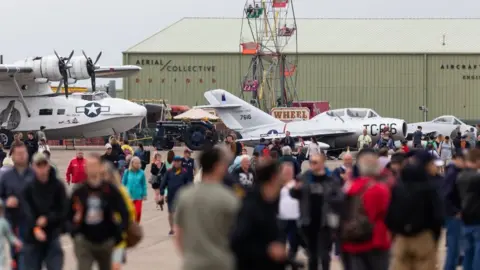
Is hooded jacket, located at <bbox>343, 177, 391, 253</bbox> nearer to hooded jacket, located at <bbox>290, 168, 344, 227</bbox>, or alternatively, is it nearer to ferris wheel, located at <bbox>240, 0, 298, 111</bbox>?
hooded jacket, located at <bbox>290, 168, 344, 227</bbox>

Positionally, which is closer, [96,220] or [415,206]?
[96,220]

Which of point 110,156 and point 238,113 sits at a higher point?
point 238,113

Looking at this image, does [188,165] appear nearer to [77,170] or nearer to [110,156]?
[77,170]

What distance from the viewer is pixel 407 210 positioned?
31.6 feet

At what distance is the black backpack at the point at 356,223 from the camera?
9406 mm

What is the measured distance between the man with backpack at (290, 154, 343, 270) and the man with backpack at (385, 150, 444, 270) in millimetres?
1029

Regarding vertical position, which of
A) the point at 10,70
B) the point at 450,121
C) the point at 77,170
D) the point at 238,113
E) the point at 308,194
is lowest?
the point at 450,121

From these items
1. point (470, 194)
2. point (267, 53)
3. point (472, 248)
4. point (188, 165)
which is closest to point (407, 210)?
point (470, 194)

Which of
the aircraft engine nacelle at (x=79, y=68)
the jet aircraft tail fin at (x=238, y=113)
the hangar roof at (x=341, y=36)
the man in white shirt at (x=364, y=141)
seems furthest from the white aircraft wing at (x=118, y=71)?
the hangar roof at (x=341, y=36)

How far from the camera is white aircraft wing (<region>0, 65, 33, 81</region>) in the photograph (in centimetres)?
4825

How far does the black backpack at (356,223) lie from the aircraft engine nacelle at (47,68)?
1620 inches

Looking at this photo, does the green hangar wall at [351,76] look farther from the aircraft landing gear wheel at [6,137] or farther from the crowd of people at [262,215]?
the crowd of people at [262,215]

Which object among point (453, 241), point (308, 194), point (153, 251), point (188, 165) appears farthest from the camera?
point (188, 165)

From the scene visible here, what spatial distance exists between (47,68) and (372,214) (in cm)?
4144
